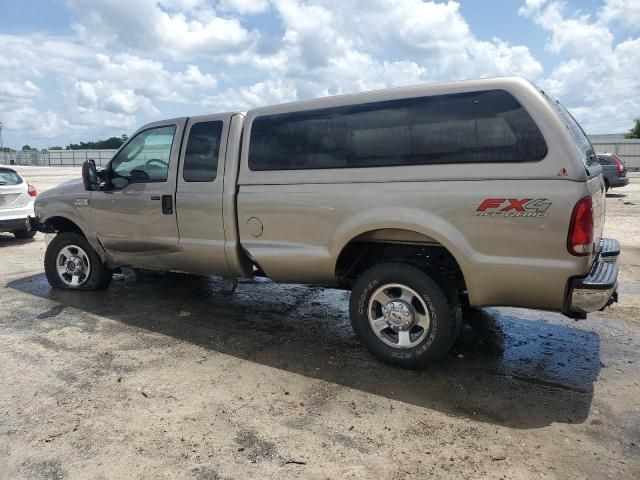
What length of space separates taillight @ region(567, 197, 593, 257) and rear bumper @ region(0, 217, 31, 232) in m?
9.31

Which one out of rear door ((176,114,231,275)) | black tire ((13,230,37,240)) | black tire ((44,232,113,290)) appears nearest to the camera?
rear door ((176,114,231,275))

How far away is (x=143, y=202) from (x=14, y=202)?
5.74 metres

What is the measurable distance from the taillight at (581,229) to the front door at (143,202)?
3.59 meters

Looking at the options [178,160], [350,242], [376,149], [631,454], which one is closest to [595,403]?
[631,454]

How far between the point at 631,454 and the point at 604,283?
1042 millimetres

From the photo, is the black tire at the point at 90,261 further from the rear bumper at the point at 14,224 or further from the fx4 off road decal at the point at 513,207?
the fx4 off road decal at the point at 513,207

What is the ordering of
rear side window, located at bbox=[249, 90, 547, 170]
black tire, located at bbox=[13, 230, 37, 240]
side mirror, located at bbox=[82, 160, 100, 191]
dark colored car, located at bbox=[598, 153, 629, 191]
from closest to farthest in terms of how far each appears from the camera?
rear side window, located at bbox=[249, 90, 547, 170] < side mirror, located at bbox=[82, 160, 100, 191] < black tire, located at bbox=[13, 230, 37, 240] < dark colored car, located at bbox=[598, 153, 629, 191]

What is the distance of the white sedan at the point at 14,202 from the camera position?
933cm

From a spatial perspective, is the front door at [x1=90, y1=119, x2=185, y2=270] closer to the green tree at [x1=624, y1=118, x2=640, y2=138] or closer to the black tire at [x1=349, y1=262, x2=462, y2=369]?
the black tire at [x1=349, y1=262, x2=462, y2=369]

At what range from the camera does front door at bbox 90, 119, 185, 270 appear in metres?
5.17

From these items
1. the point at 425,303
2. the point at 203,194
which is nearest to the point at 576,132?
the point at 425,303

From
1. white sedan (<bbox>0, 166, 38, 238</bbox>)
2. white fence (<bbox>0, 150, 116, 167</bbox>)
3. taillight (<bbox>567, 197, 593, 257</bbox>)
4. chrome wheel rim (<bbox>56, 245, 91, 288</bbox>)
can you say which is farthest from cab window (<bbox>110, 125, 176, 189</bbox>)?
white fence (<bbox>0, 150, 116, 167</bbox>)

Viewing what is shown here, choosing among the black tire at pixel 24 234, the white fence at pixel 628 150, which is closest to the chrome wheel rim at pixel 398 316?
the black tire at pixel 24 234

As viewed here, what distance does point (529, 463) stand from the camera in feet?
9.23
